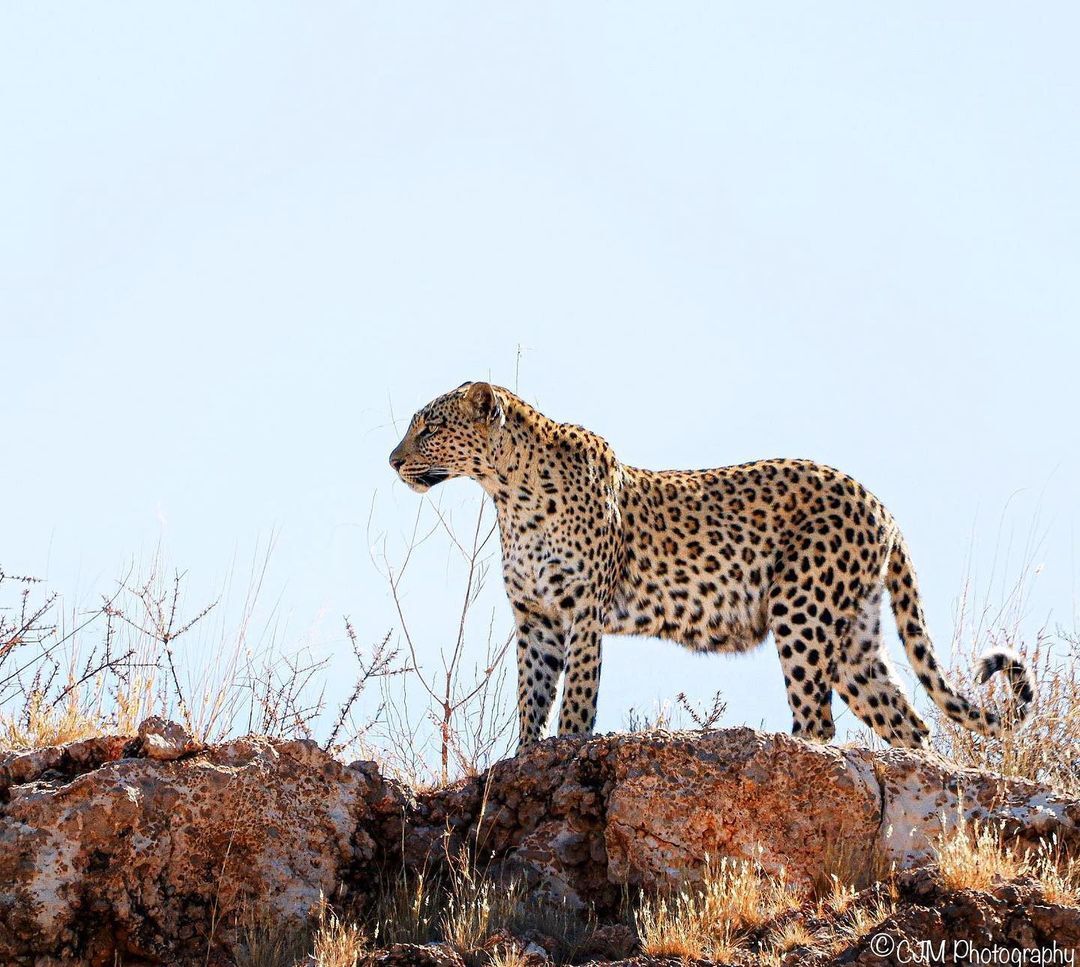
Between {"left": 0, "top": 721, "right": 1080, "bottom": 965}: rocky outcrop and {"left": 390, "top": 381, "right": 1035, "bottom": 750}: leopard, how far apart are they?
255cm

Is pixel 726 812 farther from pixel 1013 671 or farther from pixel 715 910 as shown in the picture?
pixel 1013 671

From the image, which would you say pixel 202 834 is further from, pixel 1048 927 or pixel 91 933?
pixel 1048 927

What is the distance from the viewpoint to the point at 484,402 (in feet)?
37.4

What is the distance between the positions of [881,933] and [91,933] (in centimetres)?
368

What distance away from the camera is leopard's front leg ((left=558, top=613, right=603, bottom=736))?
10.4m

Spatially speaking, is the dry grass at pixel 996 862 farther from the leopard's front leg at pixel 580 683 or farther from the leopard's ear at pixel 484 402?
the leopard's ear at pixel 484 402

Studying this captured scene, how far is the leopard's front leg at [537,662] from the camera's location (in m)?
10.9

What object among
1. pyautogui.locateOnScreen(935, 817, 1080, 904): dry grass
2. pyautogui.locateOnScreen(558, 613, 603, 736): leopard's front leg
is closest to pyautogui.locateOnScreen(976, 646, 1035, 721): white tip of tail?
pyautogui.locateOnScreen(558, 613, 603, 736): leopard's front leg

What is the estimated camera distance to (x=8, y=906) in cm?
757

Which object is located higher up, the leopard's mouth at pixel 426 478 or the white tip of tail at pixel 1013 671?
the leopard's mouth at pixel 426 478

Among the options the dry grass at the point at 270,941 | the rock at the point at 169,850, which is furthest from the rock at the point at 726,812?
the dry grass at the point at 270,941

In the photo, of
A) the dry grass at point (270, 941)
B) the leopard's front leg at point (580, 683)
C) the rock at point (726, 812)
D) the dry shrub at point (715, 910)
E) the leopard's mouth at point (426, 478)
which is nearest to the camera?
the dry shrub at point (715, 910)

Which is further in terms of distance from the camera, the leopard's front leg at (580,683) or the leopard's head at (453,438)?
the leopard's head at (453,438)

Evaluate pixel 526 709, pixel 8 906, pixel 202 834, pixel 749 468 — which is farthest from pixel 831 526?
pixel 8 906
